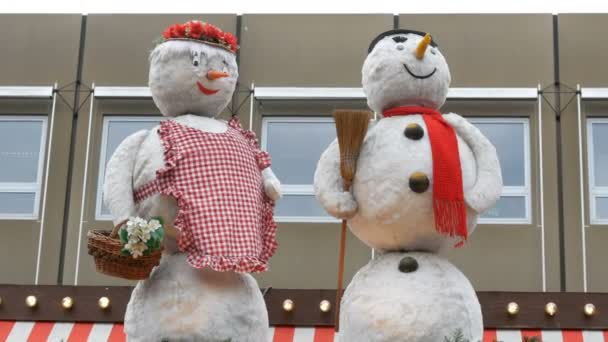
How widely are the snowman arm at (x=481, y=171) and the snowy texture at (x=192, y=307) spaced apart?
1.17 metres

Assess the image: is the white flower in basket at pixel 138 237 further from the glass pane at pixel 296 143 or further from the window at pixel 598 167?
the window at pixel 598 167

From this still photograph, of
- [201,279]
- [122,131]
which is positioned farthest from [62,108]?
[201,279]

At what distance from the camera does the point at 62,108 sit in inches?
362

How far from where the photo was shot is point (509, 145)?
9.02 meters

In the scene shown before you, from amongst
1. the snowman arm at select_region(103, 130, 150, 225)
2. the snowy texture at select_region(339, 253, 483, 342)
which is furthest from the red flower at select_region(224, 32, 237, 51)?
the snowy texture at select_region(339, 253, 483, 342)

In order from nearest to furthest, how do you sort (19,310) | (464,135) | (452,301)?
(452,301) → (464,135) → (19,310)

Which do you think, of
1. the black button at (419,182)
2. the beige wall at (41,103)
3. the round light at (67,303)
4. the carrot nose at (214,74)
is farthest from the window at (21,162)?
the black button at (419,182)

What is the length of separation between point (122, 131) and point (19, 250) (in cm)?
138

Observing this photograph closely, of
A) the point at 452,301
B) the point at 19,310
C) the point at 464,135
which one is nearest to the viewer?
the point at 452,301

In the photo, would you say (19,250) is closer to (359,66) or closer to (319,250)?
(319,250)

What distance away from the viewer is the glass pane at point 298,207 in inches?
356

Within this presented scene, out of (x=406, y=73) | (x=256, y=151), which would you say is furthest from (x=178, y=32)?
(x=406, y=73)

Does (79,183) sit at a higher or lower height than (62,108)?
lower

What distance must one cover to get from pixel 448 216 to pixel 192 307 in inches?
50.1
